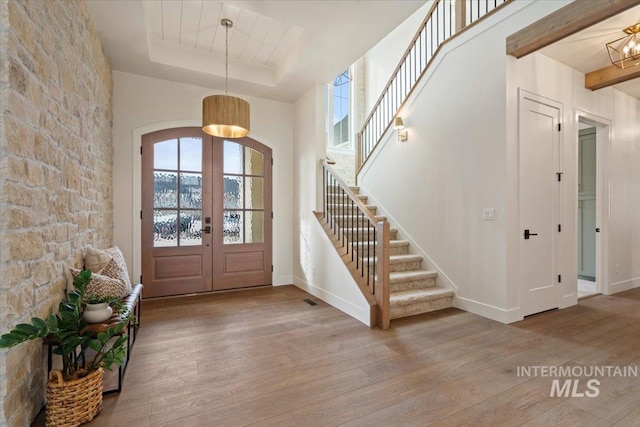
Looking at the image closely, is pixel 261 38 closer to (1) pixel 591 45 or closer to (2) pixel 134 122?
(2) pixel 134 122

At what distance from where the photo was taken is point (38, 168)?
1830 mm

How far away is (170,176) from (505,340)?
458 cm

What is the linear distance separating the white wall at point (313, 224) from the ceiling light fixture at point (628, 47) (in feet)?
11.4

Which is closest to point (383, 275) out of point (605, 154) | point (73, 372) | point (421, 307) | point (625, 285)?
point (421, 307)

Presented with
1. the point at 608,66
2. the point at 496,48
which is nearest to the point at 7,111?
the point at 496,48

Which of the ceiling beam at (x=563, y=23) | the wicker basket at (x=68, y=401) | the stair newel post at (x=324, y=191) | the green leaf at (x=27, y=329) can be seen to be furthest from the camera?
the stair newel post at (x=324, y=191)

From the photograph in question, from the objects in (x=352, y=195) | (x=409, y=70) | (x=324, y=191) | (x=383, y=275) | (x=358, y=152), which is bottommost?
(x=383, y=275)

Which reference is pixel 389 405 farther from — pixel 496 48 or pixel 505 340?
pixel 496 48

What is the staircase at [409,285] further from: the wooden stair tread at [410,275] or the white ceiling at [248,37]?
the white ceiling at [248,37]

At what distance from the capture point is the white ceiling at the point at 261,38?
9.61ft

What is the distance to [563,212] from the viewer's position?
3.80m

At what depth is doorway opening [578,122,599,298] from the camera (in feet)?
17.2

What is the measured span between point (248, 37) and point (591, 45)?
401cm

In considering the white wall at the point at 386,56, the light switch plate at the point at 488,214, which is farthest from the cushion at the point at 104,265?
the white wall at the point at 386,56
